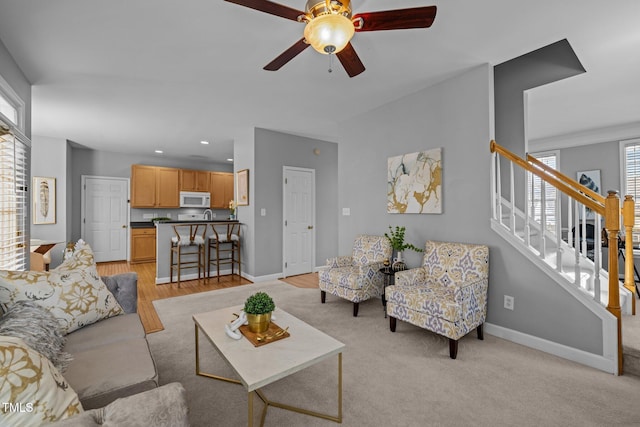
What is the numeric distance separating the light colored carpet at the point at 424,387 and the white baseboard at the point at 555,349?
0.19ft

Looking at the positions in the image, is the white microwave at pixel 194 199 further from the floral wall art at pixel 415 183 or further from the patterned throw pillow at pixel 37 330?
the patterned throw pillow at pixel 37 330

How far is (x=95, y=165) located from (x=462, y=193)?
24.6ft

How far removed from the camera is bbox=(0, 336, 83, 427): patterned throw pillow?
2.51 feet

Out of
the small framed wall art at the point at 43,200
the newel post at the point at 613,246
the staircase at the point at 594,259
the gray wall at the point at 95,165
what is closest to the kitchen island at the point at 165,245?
the small framed wall art at the point at 43,200

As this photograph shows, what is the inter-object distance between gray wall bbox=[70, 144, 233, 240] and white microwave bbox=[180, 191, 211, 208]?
0.61m

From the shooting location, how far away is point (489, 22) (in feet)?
7.20

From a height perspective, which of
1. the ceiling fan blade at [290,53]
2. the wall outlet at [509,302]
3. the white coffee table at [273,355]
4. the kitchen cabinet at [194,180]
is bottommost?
the wall outlet at [509,302]

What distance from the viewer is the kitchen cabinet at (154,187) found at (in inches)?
265

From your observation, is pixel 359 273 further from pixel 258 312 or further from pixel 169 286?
pixel 169 286

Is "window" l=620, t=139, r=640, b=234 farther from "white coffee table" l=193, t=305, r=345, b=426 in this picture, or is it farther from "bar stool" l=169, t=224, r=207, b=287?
"bar stool" l=169, t=224, r=207, b=287

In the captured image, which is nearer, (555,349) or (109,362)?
(109,362)

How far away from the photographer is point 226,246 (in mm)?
5406

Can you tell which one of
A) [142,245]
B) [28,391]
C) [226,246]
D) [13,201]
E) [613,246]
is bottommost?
[142,245]

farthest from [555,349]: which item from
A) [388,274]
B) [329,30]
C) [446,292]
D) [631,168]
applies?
[631,168]
